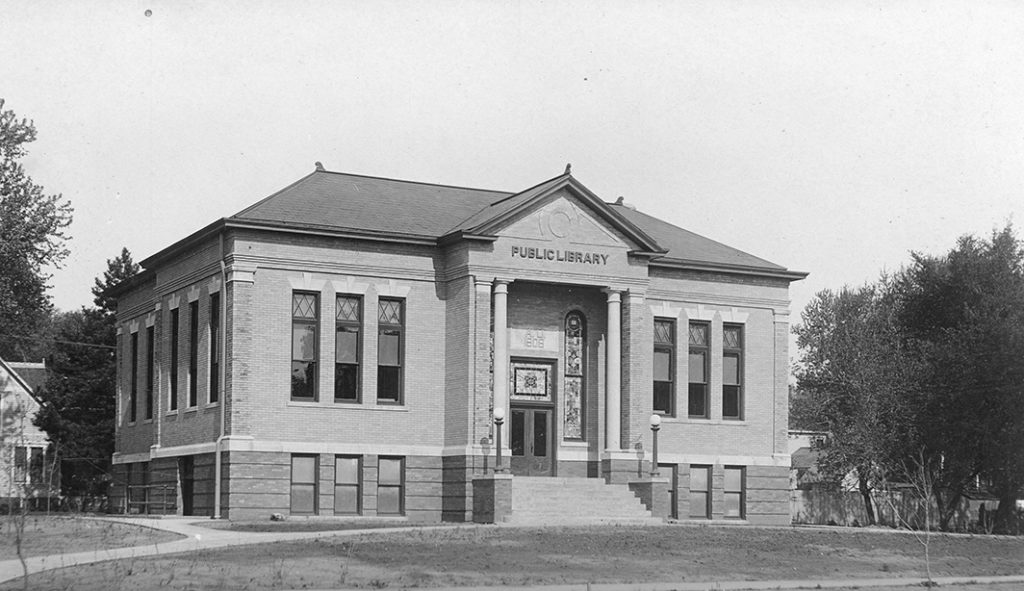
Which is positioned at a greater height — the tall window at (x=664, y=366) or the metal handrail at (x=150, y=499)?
the tall window at (x=664, y=366)

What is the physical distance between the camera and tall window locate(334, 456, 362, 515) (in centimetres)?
3831

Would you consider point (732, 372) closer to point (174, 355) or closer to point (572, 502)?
point (572, 502)

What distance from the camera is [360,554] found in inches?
1019

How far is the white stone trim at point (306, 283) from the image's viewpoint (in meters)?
38.2

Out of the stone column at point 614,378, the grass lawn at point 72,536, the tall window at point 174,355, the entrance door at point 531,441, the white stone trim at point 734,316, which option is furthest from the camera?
the white stone trim at point 734,316

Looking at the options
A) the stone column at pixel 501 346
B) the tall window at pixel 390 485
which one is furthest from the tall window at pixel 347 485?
the stone column at pixel 501 346

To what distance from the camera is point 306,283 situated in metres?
38.4

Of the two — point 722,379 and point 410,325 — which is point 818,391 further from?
point 410,325

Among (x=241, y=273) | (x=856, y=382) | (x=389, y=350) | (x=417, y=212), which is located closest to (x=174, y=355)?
(x=241, y=273)

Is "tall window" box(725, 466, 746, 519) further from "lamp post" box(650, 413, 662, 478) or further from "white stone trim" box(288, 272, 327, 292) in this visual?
"white stone trim" box(288, 272, 327, 292)

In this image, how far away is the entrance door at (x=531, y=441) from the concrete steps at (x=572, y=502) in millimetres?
1364

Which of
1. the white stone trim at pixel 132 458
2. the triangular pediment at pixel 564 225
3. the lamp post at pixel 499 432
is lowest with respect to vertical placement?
the white stone trim at pixel 132 458

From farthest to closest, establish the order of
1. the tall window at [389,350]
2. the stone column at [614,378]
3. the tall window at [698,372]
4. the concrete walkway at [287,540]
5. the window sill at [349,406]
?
1. the tall window at [698,372]
2. the stone column at [614,378]
3. the tall window at [389,350]
4. the window sill at [349,406]
5. the concrete walkway at [287,540]

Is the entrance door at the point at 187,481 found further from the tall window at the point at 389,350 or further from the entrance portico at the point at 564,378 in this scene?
the entrance portico at the point at 564,378
